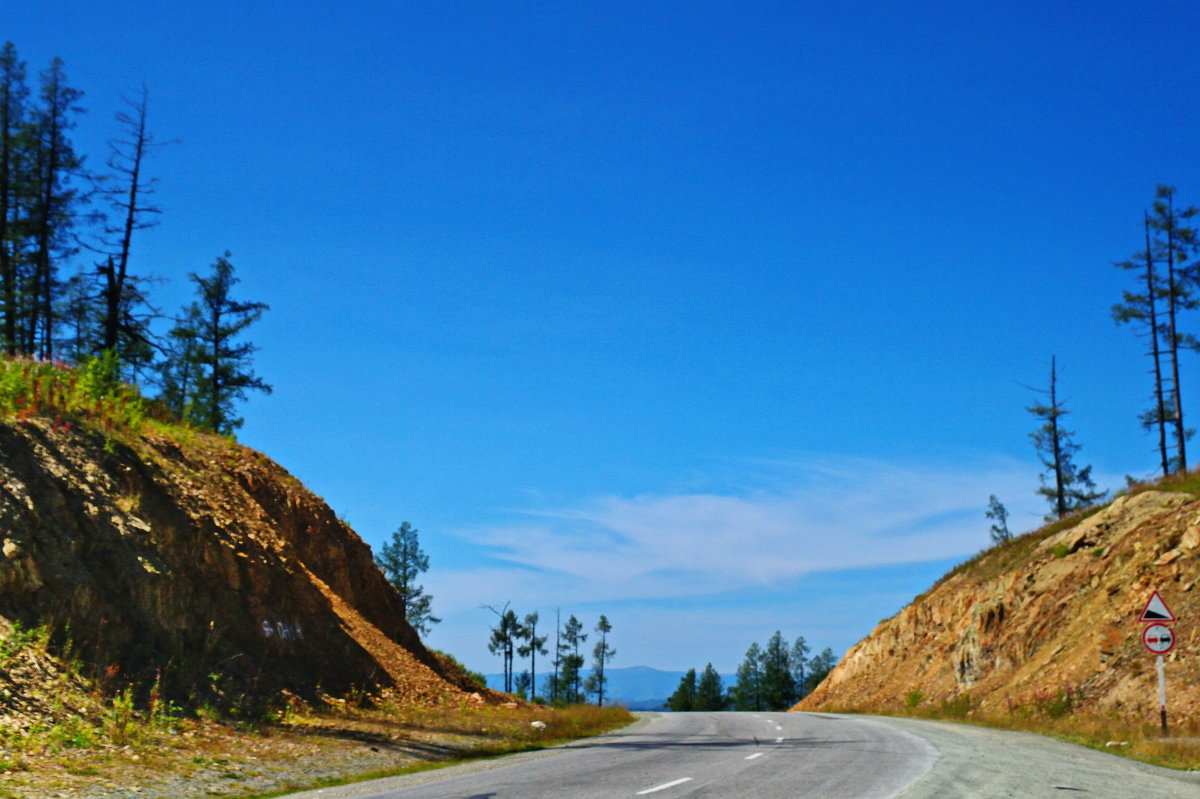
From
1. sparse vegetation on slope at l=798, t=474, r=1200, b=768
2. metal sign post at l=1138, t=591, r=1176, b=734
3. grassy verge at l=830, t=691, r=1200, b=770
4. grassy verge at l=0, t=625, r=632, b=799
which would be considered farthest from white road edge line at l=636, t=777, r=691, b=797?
metal sign post at l=1138, t=591, r=1176, b=734

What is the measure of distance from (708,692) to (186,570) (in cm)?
13292

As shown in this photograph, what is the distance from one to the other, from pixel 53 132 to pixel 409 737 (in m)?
31.4

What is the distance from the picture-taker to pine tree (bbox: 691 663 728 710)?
14150 cm

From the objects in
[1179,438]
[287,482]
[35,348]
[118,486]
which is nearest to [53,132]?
[35,348]

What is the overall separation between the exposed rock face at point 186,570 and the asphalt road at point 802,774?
6.13 meters

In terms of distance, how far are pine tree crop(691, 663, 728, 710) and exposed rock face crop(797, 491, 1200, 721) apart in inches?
3743

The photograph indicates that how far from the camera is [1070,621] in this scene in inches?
1271

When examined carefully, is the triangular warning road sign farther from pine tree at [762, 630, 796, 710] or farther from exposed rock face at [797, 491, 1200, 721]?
pine tree at [762, 630, 796, 710]

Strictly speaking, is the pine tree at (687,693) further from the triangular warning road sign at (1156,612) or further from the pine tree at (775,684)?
the triangular warning road sign at (1156,612)

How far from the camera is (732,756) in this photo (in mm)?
16266

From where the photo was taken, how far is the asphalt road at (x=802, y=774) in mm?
10898

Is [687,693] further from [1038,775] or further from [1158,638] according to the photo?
[1038,775]

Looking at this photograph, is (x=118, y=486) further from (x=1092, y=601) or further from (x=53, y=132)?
(x=1092, y=601)

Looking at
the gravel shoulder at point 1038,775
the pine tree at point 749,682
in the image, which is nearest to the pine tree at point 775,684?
the pine tree at point 749,682
